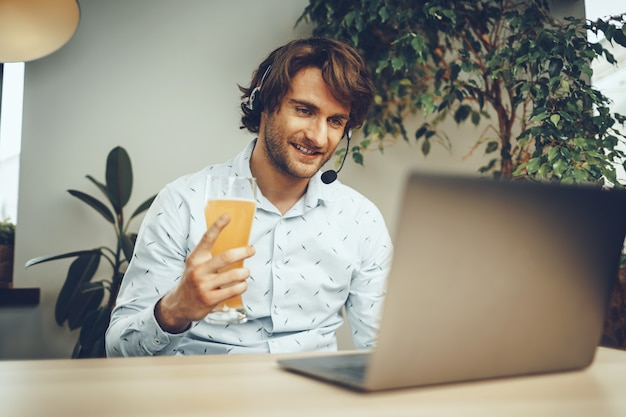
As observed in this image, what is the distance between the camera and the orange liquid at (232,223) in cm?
103

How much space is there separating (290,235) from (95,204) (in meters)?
1.40

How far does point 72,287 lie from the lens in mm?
2635

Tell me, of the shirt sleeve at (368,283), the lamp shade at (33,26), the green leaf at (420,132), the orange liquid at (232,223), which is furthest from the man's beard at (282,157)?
the green leaf at (420,132)

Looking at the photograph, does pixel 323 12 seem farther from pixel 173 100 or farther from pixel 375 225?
pixel 375 225

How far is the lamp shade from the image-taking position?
2.35m

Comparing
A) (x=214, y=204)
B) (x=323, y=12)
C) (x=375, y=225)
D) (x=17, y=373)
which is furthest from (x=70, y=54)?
(x=17, y=373)

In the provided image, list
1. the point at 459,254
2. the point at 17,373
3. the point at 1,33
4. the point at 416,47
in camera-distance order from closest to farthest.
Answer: the point at 459,254 → the point at 17,373 → the point at 1,33 → the point at 416,47

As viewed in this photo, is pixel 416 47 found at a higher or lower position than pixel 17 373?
higher

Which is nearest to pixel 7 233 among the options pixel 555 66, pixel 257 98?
pixel 257 98

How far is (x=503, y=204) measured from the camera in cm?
67

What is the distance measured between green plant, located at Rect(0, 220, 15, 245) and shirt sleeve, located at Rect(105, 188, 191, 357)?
154 centimetres

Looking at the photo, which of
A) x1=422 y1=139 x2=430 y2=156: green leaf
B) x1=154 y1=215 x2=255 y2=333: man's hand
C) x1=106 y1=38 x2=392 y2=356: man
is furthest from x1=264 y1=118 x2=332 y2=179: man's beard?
x1=422 y1=139 x2=430 y2=156: green leaf

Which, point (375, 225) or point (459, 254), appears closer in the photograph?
point (459, 254)

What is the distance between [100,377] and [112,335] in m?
0.58
